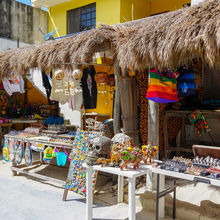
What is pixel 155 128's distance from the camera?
14.7ft

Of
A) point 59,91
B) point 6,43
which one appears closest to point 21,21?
point 6,43

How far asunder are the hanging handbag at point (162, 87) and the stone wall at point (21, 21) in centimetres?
946

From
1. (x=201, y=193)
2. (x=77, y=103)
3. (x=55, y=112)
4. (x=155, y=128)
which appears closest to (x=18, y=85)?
(x=55, y=112)

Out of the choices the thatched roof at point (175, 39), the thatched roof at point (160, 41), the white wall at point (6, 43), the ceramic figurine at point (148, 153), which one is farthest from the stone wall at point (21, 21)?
the ceramic figurine at point (148, 153)

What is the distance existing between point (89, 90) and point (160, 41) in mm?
2485

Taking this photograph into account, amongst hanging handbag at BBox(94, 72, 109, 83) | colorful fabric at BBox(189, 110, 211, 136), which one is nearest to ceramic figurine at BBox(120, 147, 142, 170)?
colorful fabric at BBox(189, 110, 211, 136)

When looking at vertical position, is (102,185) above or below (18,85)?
below

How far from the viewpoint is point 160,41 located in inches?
144

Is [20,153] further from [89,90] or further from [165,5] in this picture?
[165,5]

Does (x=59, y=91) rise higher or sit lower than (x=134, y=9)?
lower

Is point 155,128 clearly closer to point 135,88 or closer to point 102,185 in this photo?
point 135,88

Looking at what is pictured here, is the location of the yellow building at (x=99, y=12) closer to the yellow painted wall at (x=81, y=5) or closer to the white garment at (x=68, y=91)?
the yellow painted wall at (x=81, y=5)

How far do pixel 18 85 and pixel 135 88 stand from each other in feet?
14.0

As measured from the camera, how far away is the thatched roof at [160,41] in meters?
3.23
